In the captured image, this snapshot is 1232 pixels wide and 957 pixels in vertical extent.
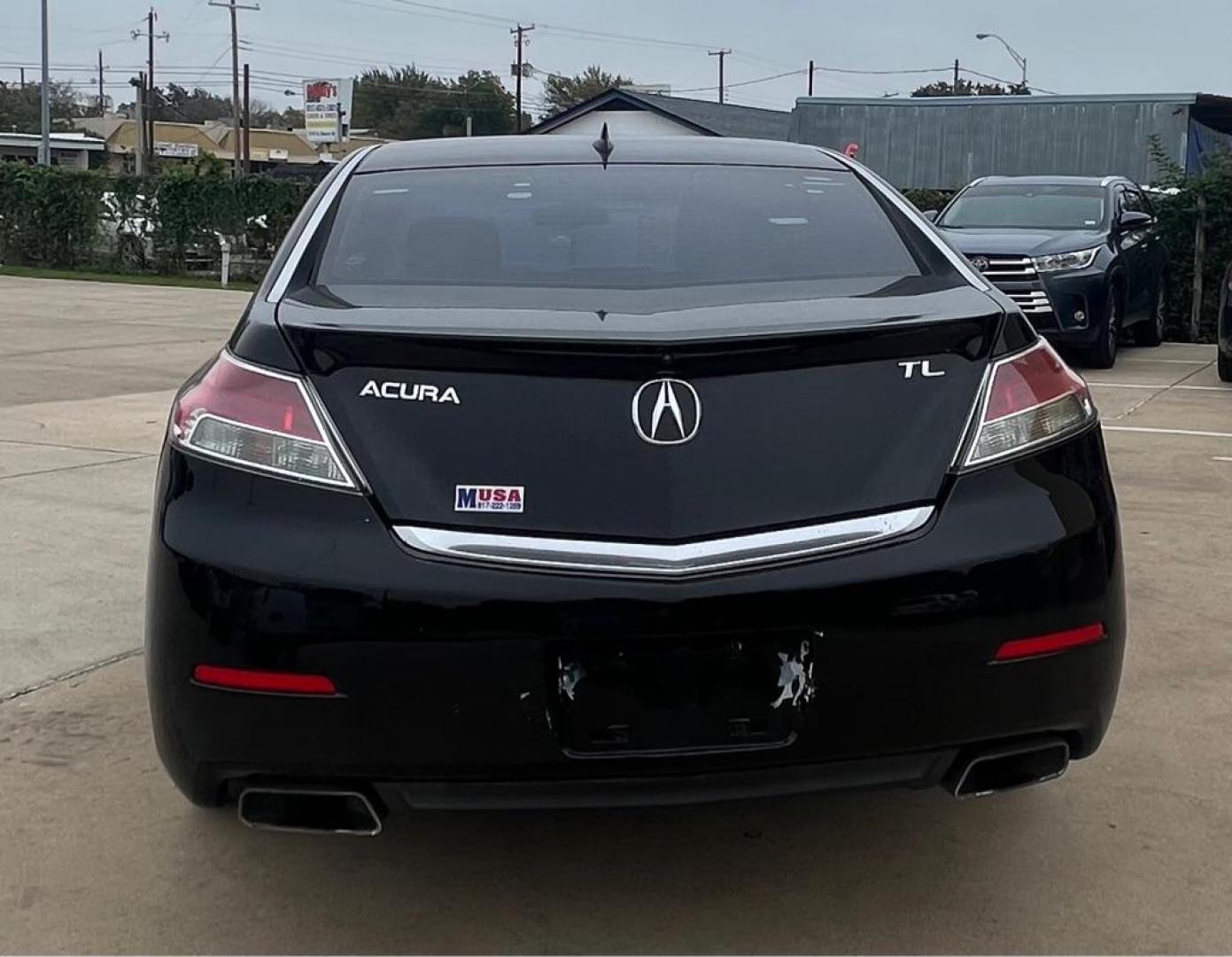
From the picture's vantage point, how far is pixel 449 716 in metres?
2.31

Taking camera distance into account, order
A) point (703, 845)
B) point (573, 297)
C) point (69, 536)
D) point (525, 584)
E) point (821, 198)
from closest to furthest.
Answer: point (525, 584)
point (573, 297)
point (703, 845)
point (821, 198)
point (69, 536)

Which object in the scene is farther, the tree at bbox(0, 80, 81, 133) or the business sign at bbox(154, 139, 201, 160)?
the tree at bbox(0, 80, 81, 133)

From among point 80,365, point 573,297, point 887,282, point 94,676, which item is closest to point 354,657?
point 573,297

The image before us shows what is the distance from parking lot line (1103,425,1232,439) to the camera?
8508 millimetres

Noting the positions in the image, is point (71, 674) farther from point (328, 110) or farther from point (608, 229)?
point (328, 110)

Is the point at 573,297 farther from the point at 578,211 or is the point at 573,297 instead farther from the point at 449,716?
the point at 449,716

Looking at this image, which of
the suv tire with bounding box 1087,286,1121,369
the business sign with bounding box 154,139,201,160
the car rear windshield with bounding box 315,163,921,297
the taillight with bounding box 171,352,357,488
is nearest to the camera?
the taillight with bounding box 171,352,357,488

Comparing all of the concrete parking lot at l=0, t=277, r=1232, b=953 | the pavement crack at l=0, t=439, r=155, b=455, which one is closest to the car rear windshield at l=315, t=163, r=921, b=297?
the concrete parking lot at l=0, t=277, r=1232, b=953

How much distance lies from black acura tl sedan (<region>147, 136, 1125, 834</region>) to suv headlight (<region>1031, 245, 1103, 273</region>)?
9.65 metres

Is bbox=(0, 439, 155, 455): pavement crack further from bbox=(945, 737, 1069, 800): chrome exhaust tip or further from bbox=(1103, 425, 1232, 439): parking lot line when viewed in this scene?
bbox=(945, 737, 1069, 800): chrome exhaust tip

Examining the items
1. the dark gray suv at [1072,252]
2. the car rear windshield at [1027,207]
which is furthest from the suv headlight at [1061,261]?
the car rear windshield at [1027,207]

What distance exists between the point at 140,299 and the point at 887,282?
2007 cm

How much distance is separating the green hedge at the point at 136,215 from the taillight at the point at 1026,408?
25.2 meters

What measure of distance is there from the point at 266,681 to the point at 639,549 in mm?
656
